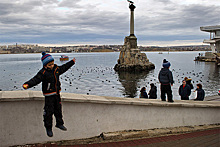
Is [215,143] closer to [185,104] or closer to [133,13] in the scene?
[185,104]

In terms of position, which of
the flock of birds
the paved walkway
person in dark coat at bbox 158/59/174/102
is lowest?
the flock of birds

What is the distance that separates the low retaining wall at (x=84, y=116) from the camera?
475 cm

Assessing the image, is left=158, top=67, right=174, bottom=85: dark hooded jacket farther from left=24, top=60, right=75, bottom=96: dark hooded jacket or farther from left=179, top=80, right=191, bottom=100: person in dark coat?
left=24, top=60, right=75, bottom=96: dark hooded jacket

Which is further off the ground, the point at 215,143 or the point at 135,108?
the point at 135,108

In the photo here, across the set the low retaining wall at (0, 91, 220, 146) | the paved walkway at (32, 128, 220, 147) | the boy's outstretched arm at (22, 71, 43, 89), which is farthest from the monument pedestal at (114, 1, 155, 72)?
the boy's outstretched arm at (22, 71, 43, 89)

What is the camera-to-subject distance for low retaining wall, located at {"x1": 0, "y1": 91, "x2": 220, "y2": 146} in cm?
475

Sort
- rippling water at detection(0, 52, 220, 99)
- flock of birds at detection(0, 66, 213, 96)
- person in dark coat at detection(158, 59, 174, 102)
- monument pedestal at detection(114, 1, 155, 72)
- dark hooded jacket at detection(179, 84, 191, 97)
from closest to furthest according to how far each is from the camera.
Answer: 1. person in dark coat at detection(158, 59, 174, 102)
2. dark hooded jacket at detection(179, 84, 191, 97)
3. rippling water at detection(0, 52, 220, 99)
4. flock of birds at detection(0, 66, 213, 96)
5. monument pedestal at detection(114, 1, 155, 72)

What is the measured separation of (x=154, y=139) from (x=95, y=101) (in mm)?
1913

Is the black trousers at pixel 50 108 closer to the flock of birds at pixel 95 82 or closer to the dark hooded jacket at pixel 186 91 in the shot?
the dark hooded jacket at pixel 186 91

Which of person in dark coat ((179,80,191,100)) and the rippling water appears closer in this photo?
person in dark coat ((179,80,191,100))

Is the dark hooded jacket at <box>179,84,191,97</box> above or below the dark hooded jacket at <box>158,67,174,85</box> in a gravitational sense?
below

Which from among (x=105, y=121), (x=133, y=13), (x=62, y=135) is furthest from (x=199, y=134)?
(x=133, y=13)

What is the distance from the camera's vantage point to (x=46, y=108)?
178 inches

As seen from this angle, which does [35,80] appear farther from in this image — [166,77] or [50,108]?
[166,77]
